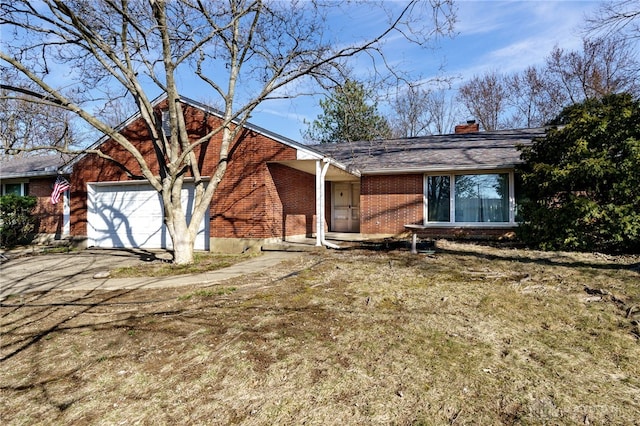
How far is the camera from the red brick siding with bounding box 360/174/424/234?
13016mm

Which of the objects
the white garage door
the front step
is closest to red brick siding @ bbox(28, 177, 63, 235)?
the white garage door

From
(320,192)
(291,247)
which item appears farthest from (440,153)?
(291,247)

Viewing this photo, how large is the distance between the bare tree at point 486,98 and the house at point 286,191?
1593cm

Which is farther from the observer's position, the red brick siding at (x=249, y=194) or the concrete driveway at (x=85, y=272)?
the red brick siding at (x=249, y=194)

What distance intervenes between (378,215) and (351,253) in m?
4.07

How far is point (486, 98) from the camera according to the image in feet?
96.2

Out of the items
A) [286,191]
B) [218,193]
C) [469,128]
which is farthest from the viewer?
[469,128]

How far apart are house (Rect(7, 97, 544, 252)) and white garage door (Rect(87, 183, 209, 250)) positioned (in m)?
0.04

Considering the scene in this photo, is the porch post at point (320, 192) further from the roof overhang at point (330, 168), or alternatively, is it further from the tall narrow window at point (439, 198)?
the tall narrow window at point (439, 198)

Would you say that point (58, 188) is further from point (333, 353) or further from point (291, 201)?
point (333, 353)

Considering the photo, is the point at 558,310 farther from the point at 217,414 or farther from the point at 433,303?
the point at 217,414

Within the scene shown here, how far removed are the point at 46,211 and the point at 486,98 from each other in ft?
97.0

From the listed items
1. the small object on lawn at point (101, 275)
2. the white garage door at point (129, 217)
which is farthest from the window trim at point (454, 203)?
the small object on lawn at point (101, 275)

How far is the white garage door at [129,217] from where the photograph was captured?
12.4m
